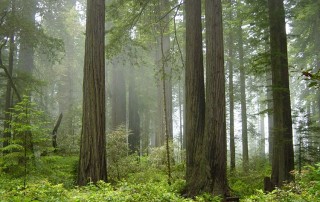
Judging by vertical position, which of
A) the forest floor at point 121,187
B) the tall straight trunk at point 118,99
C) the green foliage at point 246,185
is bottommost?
the green foliage at point 246,185

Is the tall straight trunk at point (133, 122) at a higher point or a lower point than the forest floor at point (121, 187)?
higher

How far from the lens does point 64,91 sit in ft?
97.9

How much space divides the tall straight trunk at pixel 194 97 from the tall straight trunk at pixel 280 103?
2.38 metres

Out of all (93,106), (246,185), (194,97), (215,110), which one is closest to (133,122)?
(246,185)

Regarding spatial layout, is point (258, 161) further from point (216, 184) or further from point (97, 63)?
point (97, 63)

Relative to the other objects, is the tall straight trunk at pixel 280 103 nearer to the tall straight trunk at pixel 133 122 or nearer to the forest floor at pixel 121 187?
the forest floor at pixel 121 187

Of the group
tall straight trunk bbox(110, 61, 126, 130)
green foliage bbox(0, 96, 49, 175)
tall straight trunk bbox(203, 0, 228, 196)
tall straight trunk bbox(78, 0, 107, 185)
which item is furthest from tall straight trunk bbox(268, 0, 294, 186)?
tall straight trunk bbox(110, 61, 126, 130)

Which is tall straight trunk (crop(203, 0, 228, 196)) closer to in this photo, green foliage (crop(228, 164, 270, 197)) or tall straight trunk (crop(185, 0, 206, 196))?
tall straight trunk (crop(185, 0, 206, 196))

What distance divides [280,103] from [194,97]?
111 inches

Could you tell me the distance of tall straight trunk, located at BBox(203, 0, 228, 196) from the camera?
8.04m

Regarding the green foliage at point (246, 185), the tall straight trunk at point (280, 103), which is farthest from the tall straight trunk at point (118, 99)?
the tall straight trunk at point (280, 103)

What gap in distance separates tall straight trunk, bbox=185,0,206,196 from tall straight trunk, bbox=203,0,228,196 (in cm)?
52

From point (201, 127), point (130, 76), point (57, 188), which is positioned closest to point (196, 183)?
point (201, 127)

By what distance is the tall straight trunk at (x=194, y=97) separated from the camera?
869cm
